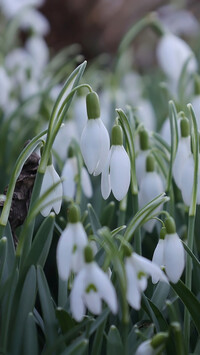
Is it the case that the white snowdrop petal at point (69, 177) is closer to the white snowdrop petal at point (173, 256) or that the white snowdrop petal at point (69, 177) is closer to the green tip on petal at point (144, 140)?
the green tip on petal at point (144, 140)

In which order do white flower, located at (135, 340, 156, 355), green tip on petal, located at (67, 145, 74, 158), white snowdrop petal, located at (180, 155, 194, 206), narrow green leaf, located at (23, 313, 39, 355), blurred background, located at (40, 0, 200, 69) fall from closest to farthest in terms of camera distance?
white flower, located at (135, 340, 156, 355) < narrow green leaf, located at (23, 313, 39, 355) < white snowdrop petal, located at (180, 155, 194, 206) < green tip on petal, located at (67, 145, 74, 158) < blurred background, located at (40, 0, 200, 69)

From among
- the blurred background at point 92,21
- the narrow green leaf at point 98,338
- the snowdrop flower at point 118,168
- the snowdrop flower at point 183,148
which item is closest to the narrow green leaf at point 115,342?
the narrow green leaf at point 98,338

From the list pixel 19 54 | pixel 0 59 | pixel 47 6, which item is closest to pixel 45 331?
pixel 0 59

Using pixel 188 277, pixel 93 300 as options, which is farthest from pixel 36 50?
pixel 93 300

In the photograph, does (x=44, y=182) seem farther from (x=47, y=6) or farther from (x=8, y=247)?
(x=47, y=6)

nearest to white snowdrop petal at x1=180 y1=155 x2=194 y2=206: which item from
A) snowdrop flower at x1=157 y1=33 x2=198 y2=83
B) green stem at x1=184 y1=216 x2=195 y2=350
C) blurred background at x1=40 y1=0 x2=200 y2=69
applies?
green stem at x1=184 y1=216 x2=195 y2=350

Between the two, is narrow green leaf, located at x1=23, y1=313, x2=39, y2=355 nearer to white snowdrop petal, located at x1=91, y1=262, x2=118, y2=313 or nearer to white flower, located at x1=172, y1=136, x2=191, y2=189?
white snowdrop petal, located at x1=91, y1=262, x2=118, y2=313

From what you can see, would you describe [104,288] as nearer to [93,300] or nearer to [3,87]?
[93,300]
